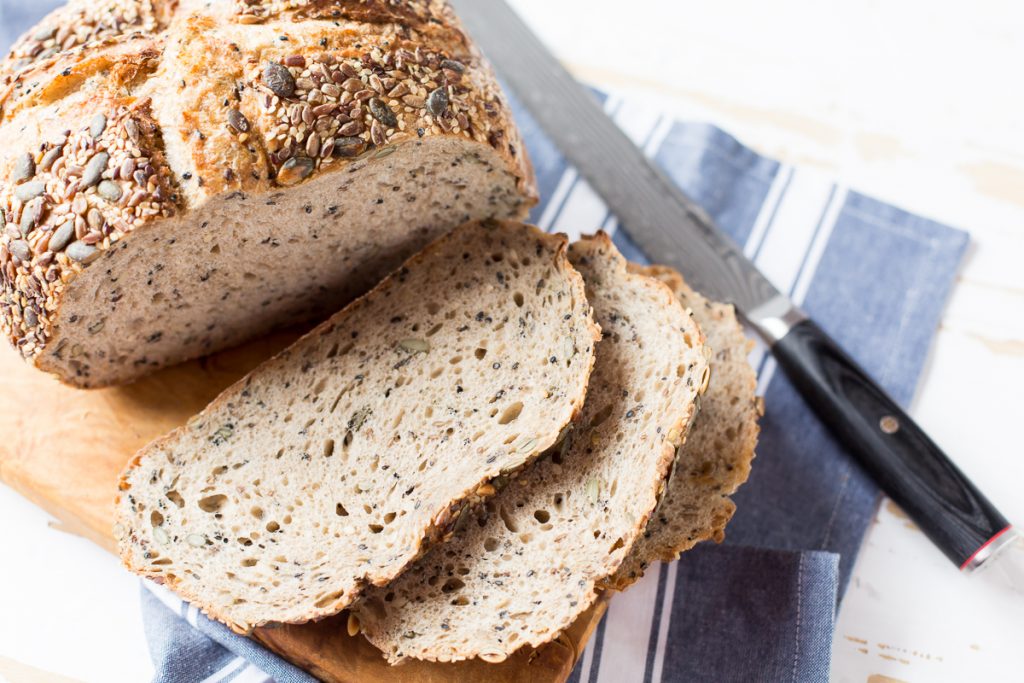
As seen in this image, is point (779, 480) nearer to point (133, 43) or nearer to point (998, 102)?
point (998, 102)

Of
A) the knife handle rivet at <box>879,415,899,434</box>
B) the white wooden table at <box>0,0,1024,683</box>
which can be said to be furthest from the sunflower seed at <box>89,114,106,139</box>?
the knife handle rivet at <box>879,415,899,434</box>

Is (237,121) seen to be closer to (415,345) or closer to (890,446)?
(415,345)

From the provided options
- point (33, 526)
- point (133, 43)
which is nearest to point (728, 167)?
point (133, 43)

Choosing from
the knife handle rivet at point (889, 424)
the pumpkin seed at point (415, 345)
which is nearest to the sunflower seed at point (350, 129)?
the pumpkin seed at point (415, 345)

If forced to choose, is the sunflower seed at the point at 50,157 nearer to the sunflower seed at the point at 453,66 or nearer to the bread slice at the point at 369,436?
the bread slice at the point at 369,436

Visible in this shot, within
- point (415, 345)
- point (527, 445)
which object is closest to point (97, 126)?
point (415, 345)
